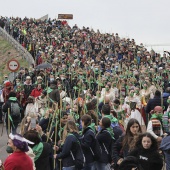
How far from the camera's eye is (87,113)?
50.8 feet

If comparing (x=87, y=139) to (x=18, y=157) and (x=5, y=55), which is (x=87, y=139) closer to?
(x=18, y=157)

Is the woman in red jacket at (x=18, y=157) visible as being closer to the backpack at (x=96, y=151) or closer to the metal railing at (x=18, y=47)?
the backpack at (x=96, y=151)

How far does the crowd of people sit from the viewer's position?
35.2 ft

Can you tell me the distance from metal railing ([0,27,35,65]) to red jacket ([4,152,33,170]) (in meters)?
31.7

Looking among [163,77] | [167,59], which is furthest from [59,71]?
[167,59]

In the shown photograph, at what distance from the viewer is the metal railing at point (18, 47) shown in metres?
43.6

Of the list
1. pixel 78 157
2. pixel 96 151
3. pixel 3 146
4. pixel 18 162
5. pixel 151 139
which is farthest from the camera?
pixel 3 146

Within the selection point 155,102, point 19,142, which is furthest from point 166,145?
point 155,102

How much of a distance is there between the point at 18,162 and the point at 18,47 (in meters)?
39.6

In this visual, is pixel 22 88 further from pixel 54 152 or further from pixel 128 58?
pixel 128 58

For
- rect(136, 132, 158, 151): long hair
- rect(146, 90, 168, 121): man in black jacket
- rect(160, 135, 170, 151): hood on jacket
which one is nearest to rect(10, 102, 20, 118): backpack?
rect(146, 90, 168, 121): man in black jacket

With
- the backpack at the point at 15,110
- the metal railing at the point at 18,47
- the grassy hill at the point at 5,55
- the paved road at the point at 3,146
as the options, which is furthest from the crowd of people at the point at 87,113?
the grassy hill at the point at 5,55

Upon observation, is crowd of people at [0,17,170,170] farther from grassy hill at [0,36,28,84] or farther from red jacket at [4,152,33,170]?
grassy hill at [0,36,28,84]

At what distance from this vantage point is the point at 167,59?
37.9 metres
